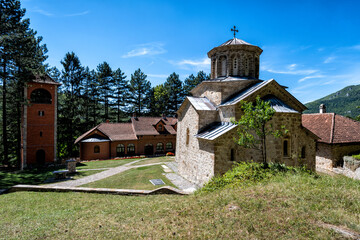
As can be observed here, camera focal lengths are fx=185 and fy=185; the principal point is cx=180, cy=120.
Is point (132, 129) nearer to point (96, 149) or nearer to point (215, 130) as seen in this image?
point (96, 149)

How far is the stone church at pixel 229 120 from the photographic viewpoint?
11961 mm

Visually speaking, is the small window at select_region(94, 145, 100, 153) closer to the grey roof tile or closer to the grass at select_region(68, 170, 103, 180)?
the grass at select_region(68, 170, 103, 180)

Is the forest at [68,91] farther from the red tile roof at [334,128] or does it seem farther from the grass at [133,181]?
the red tile roof at [334,128]

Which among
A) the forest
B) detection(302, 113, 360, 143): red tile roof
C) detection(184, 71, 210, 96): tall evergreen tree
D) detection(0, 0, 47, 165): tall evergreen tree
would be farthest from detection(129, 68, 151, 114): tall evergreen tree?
detection(302, 113, 360, 143): red tile roof

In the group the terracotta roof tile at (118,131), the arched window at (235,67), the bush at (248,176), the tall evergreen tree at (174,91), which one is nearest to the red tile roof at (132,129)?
the terracotta roof tile at (118,131)

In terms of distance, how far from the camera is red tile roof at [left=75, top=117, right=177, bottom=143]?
27767mm

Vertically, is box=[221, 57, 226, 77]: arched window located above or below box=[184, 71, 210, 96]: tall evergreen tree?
below

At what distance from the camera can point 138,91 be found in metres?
42.6

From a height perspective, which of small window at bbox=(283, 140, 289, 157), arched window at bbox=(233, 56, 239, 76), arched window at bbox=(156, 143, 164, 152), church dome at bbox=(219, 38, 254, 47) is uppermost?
church dome at bbox=(219, 38, 254, 47)

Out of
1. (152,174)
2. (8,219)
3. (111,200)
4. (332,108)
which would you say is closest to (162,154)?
(152,174)

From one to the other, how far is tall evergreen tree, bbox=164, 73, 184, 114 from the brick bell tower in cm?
2654

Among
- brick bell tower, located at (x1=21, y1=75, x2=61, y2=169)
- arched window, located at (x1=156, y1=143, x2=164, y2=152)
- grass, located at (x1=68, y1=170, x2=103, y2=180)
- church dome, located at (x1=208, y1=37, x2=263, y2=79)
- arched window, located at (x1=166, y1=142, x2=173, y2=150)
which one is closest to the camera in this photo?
church dome, located at (x1=208, y1=37, x2=263, y2=79)

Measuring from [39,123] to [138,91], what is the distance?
73.2ft

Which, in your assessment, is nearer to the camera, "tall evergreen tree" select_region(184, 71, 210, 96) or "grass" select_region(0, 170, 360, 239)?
"grass" select_region(0, 170, 360, 239)
